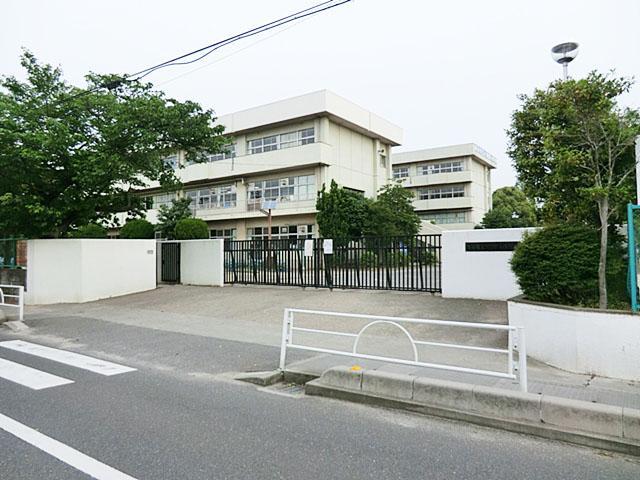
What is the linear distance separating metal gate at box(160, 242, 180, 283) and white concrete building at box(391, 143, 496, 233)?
34.8 m

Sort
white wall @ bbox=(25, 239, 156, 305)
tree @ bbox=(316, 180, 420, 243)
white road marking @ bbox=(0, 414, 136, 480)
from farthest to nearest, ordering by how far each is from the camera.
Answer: tree @ bbox=(316, 180, 420, 243) → white wall @ bbox=(25, 239, 156, 305) → white road marking @ bbox=(0, 414, 136, 480)

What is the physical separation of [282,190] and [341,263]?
1973 centimetres

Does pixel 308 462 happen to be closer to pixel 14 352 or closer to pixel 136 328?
pixel 14 352

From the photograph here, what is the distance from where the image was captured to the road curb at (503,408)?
3988mm

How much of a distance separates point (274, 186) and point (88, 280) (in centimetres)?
1950

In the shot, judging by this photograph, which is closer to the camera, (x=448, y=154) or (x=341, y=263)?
(x=341, y=263)

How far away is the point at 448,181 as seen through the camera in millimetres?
50438

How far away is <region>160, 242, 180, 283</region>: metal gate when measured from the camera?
18641mm

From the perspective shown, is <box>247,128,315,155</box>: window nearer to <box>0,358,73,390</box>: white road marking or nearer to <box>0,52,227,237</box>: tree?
<box>0,52,227,237</box>: tree

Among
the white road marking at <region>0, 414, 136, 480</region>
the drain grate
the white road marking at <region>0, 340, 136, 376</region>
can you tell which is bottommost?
the drain grate

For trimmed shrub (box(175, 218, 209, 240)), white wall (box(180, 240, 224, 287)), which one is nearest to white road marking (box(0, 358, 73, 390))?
white wall (box(180, 240, 224, 287))

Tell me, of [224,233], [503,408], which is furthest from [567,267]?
[224,233]

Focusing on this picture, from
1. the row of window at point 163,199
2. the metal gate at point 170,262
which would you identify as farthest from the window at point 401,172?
the metal gate at point 170,262

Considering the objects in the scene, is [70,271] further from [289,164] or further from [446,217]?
[446,217]
